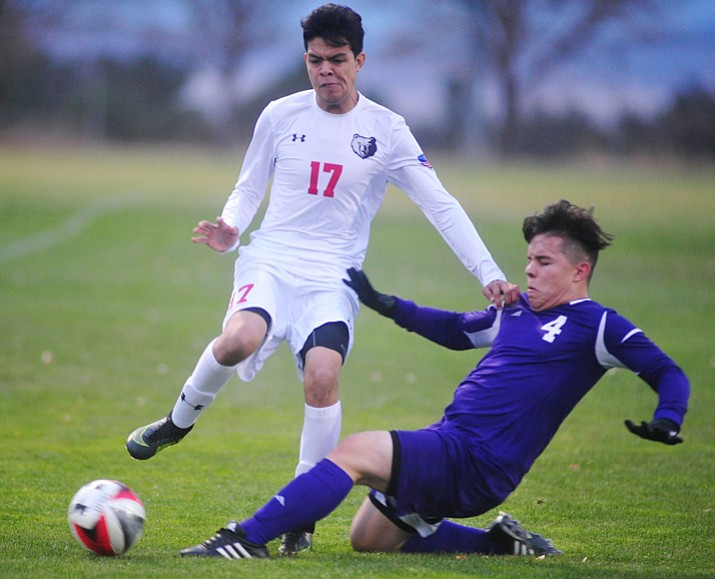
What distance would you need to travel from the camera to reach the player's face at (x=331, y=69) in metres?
5.83

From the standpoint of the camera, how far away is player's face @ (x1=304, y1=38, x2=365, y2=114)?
229 inches

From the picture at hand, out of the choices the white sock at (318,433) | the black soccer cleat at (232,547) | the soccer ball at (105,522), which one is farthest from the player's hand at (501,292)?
the soccer ball at (105,522)

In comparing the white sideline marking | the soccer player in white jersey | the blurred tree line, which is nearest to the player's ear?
the soccer player in white jersey

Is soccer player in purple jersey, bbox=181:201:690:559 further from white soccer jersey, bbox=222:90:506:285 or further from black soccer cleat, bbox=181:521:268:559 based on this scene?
white soccer jersey, bbox=222:90:506:285

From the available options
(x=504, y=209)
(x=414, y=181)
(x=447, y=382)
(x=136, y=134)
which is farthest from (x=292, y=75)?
(x=414, y=181)

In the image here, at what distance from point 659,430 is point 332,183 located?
2418 mm

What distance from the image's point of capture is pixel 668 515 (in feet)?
21.4

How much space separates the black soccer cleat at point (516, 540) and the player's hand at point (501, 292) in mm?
1129

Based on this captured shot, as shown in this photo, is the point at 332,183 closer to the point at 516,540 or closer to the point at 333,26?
the point at 333,26

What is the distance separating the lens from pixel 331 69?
5.87m

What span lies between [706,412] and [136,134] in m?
43.0

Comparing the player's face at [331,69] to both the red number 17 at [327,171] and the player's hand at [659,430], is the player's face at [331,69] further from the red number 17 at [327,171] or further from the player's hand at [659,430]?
the player's hand at [659,430]

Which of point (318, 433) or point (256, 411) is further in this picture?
point (256, 411)

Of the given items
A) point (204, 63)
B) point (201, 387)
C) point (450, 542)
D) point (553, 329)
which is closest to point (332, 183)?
point (201, 387)
